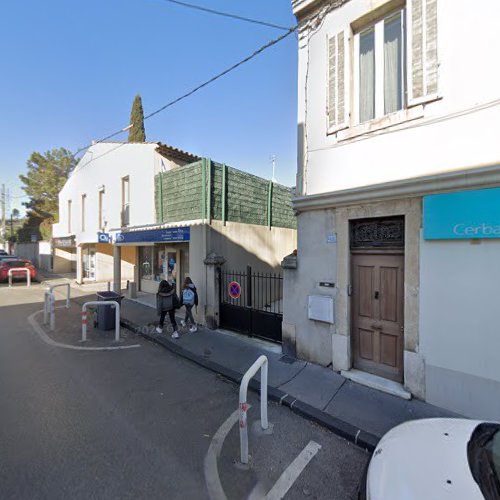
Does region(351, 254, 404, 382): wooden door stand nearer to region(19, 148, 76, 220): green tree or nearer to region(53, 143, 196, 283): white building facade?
region(53, 143, 196, 283): white building facade

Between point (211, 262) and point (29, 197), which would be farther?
point (29, 197)

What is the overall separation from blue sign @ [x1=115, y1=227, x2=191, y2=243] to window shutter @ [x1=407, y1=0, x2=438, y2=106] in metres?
6.11

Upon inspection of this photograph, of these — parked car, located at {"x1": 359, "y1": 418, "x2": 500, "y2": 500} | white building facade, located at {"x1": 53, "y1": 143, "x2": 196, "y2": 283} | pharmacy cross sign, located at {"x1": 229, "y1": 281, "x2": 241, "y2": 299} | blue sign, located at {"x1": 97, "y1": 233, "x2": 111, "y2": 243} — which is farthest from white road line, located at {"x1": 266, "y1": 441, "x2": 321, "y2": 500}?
blue sign, located at {"x1": 97, "y1": 233, "x2": 111, "y2": 243}

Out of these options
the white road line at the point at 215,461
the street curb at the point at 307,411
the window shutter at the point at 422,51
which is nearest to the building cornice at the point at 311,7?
the window shutter at the point at 422,51

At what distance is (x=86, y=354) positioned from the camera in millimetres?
5977

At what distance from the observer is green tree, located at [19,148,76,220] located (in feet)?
103

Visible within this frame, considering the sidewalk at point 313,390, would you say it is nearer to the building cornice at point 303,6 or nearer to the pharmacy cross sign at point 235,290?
the pharmacy cross sign at point 235,290

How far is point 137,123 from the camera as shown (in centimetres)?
2191

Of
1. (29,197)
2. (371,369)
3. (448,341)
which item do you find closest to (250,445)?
(371,369)

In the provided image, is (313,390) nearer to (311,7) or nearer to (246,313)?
(246,313)

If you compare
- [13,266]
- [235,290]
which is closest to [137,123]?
[13,266]

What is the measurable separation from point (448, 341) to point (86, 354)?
6.58 metres

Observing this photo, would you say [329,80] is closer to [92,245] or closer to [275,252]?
[275,252]

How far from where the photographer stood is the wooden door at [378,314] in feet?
14.8
